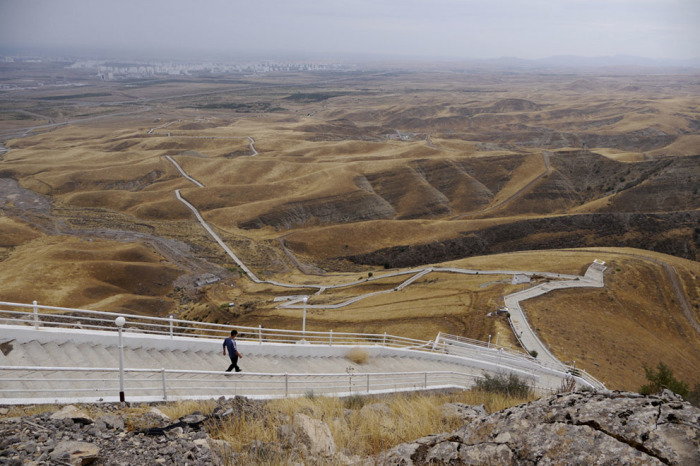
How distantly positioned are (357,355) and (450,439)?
1116cm

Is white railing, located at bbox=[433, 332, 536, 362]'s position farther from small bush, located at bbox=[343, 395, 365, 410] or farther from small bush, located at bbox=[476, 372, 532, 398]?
small bush, located at bbox=[343, 395, 365, 410]

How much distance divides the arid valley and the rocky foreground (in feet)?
65.2

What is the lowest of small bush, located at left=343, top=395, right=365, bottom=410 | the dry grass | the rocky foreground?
small bush, located at left=343, top=395, right=365, bottom=410

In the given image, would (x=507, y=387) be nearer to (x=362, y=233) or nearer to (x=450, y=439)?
(x=450, y=439)

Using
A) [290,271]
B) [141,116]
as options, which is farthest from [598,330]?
[141,116]

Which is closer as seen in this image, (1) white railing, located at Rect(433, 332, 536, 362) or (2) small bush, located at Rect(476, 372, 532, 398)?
(2) small bush, located at Rect(476, 372, 532, 398)

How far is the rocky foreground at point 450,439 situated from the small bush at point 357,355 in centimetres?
986

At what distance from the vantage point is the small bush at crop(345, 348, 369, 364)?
55.4ft

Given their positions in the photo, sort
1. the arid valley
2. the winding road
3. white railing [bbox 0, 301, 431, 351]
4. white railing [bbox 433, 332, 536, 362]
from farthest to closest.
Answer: the arid valley
the winding road
white railing [bbox 433, 332, 536, 362]
white railing [bbox 0, 301, 431, 351]

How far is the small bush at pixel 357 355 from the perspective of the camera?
16875 millimetres

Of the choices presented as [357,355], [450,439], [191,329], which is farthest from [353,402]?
[191,329]

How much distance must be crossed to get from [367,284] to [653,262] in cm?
2472

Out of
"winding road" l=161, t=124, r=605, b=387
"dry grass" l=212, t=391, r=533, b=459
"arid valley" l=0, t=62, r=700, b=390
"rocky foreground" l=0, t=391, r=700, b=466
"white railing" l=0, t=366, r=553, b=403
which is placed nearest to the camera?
"rocky foreground" l=0, t=391, r=700, b=466

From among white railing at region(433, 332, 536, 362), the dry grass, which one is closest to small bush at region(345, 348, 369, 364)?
white railing at region(433, 332, 536, 362)
